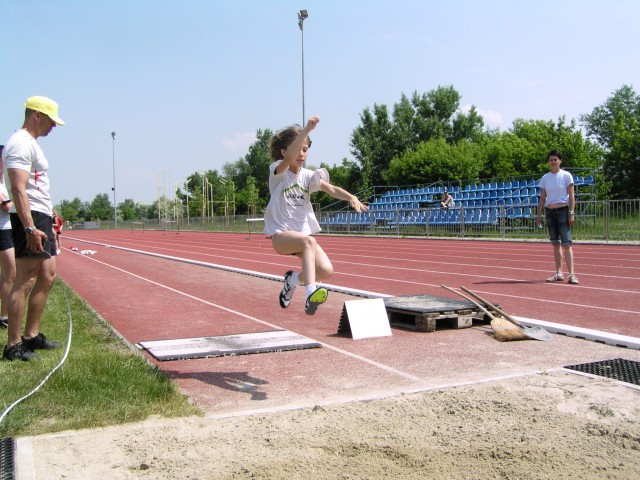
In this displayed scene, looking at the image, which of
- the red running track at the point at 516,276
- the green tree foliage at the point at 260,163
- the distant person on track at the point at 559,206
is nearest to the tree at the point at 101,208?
the green tree foliage at the point at 260,163

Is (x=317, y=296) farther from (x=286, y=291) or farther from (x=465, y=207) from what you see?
(x=465, y=207)

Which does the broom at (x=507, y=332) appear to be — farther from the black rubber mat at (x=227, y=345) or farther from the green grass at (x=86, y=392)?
the green grass at (x=86, y=392)

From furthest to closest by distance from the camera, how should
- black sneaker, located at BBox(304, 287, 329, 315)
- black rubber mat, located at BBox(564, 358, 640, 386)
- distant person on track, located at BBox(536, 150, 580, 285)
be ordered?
distant person on track, located at BBox(536, 150, 580, 285) → black sneaker, located at BBox(304, 287, 329, 315) → black rubber mat, located at BBox(564, 358, 640, 386)

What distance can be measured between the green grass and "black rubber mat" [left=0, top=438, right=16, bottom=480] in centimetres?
16

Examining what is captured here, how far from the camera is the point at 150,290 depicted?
1099cm

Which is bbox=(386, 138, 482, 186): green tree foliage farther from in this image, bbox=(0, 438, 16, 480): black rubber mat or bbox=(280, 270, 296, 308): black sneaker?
bbox=(0, 438, 16, 480): black rubber mat

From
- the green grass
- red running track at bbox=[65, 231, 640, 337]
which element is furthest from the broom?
the green grass

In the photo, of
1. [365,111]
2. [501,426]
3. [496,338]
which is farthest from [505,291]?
[365,111]

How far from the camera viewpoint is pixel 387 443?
136 inches

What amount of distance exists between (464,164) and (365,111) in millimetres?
20295

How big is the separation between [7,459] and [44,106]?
10.2 ft

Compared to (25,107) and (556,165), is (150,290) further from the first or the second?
(556,165)

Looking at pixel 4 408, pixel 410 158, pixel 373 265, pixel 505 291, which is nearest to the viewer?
pixel 4 408

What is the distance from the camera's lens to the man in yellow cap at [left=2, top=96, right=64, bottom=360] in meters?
5.13
